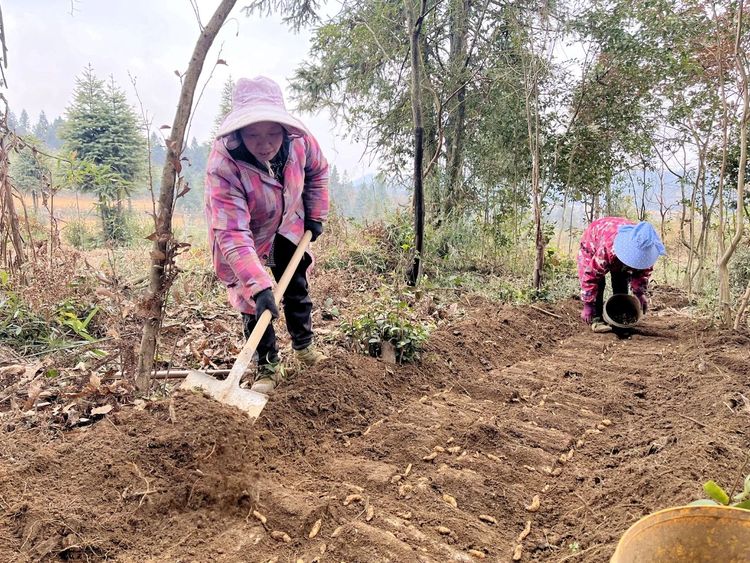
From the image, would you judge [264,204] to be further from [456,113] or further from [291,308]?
[456,113]

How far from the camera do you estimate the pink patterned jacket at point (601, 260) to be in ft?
15.5

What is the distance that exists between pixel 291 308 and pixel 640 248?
298 centimetres

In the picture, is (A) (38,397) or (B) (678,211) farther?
(B) (678,211)

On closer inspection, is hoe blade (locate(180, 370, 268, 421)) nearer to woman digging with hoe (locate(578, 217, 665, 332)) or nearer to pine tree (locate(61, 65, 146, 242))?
woman digging with hoe (locate(578, 217, 665, 332))

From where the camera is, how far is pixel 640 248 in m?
4.29

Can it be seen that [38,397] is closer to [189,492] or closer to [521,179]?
[189,492]

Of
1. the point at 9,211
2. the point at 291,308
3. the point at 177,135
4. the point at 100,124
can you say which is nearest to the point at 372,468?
the point at 291,308

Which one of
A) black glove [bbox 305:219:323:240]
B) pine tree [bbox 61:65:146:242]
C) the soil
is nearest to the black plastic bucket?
the soil

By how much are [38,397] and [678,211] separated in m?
8.56

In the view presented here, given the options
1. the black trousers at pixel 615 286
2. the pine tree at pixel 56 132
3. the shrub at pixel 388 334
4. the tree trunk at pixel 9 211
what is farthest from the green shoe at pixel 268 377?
the pine tree at pixel 56 132

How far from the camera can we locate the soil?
1875 millimetres

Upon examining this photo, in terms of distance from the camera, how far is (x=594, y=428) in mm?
2910

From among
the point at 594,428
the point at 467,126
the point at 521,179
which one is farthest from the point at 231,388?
the point at 467,126

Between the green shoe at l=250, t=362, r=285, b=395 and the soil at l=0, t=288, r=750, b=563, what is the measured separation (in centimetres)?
10
